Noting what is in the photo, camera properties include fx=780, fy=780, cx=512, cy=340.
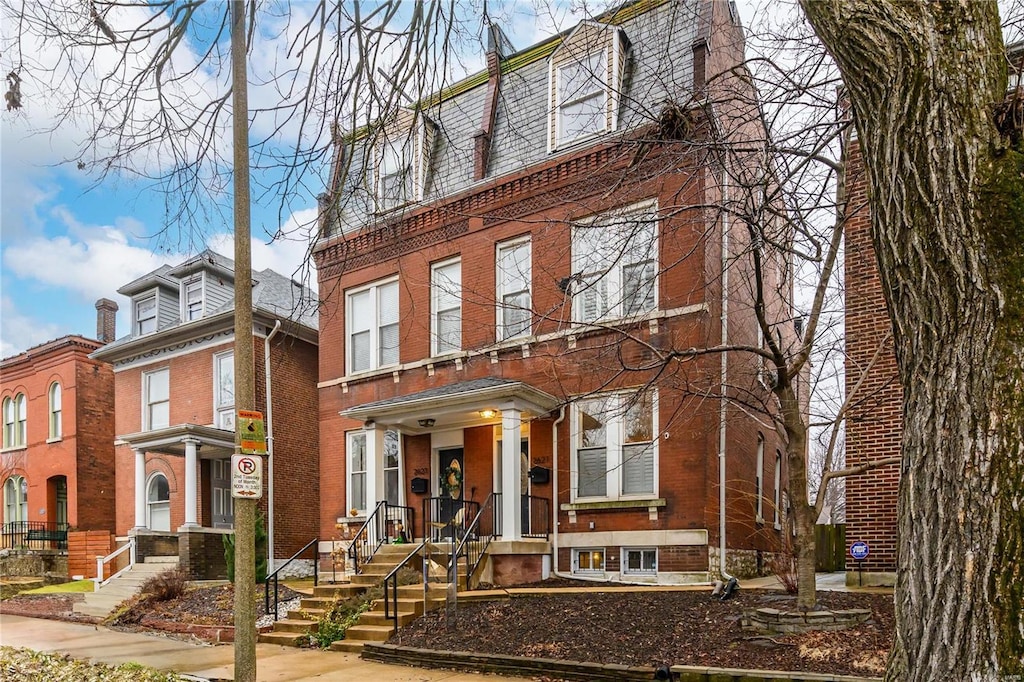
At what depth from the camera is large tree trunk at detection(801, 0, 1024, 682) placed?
3.44 m

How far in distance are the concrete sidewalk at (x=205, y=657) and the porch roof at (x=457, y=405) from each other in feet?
15.9

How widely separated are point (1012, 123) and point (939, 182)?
0.56 meters

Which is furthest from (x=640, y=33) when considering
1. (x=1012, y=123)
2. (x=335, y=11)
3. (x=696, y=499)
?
(x=1012, y=123)

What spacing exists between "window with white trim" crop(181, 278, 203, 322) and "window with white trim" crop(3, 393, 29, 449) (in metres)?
9.62

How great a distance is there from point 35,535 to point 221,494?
29.5 feet

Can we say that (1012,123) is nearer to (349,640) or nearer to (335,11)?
(335,11)

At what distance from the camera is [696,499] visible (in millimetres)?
12852

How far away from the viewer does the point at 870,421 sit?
445 inches

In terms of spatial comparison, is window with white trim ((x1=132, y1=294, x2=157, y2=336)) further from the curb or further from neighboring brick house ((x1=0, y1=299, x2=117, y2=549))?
the curb

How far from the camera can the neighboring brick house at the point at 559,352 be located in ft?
42.2

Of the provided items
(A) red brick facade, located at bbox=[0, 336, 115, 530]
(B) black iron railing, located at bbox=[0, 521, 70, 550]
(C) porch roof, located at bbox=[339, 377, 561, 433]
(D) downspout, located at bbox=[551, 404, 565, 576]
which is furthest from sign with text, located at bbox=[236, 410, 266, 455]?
(B) black iron railing, located at bbox=[0, 521, 70, 550]

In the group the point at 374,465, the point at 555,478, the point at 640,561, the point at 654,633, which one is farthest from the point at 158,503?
the point at 654,633

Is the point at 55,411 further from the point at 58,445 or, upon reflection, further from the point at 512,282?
the point at 512,282

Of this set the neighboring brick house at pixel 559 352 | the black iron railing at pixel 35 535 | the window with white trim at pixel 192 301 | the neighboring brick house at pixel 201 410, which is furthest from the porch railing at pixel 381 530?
the black iron railing at pixel 35 535
